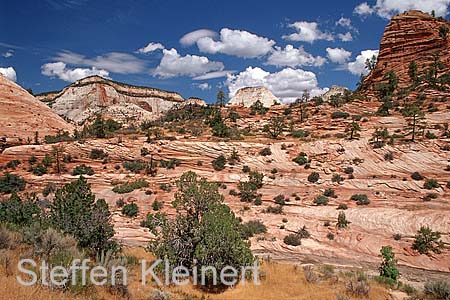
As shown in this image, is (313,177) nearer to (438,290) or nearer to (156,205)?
(156,205)

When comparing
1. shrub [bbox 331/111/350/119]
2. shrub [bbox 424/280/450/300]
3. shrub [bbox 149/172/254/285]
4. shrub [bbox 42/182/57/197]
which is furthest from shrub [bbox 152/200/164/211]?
shrub [bbox 331/111/350/119]

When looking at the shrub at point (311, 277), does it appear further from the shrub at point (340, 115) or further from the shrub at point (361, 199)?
the shrub at point (340, 115)

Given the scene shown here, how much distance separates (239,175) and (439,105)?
23.4 metres

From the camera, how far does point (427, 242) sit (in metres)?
14.1

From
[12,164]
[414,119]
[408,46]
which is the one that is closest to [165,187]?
[12,164]

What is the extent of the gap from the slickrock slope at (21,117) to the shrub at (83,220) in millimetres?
34889

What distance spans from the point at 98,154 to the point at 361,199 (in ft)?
75.1

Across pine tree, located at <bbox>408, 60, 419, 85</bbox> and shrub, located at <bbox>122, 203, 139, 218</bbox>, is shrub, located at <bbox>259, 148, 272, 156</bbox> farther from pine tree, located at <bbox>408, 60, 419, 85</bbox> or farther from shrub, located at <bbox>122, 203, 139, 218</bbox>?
pine tree, located at <bbox>408, 60, 419, 85</bbox>

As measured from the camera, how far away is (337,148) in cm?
2927

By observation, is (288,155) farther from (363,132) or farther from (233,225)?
(233,225)

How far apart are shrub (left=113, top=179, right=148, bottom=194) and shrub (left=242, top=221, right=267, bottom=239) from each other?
1060 cm

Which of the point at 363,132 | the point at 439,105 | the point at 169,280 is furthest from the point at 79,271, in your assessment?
the point at 439,105

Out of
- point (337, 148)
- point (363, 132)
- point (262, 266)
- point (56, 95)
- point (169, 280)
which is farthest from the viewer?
point (56, 95)

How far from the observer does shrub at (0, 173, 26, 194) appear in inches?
973
